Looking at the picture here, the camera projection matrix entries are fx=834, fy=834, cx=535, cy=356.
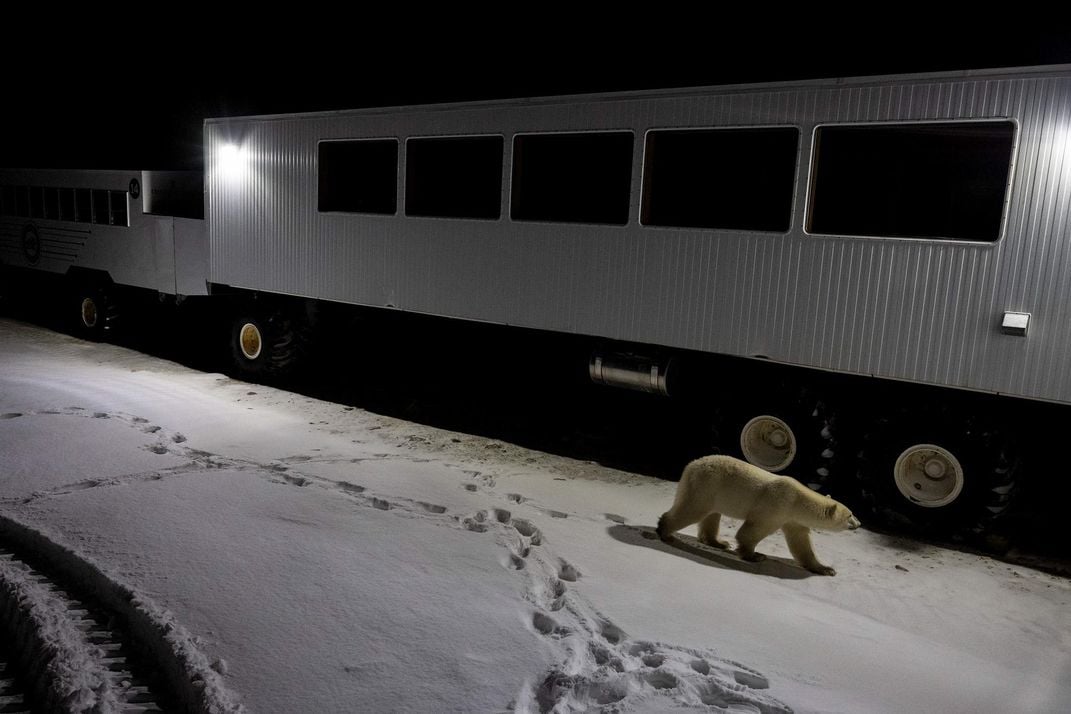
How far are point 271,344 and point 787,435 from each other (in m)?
7.90

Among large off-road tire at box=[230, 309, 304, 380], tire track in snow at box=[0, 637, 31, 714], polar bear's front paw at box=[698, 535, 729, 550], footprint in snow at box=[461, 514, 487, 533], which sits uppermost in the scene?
large off-road tire at box=[230, 309, 304, 380]

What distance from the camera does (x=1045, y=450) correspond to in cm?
1025

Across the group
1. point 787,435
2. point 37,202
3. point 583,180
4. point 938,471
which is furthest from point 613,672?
point 37,202

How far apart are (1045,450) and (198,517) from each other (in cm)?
967

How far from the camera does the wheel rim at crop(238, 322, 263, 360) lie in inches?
506

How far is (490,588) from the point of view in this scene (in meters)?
5.32

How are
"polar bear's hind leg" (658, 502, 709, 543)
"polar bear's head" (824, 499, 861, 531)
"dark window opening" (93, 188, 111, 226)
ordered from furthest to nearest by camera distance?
"dark window opening" (93, 188, 111, 226) < "polar bear's hind leg" (658, 502, 709, 543) < "polar bear's head" (824, 499, 861, 531)

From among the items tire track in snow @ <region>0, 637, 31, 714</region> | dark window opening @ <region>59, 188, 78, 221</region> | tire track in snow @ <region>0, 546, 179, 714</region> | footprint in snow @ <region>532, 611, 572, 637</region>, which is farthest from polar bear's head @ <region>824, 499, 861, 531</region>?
dark window opening @ <region>59, 188, 78, 221</region>

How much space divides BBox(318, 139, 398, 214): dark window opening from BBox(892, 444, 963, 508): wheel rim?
707cm

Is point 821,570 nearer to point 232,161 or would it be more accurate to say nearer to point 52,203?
point 232,161

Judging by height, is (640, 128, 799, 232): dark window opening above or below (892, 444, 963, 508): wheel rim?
above

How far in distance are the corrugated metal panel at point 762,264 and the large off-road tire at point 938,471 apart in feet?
1.53

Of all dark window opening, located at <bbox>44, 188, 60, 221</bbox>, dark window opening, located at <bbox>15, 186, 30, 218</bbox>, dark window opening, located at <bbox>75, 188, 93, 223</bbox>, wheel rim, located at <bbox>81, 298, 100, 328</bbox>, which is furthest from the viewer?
dark window opening, located at <bbox>15, 186, 30, 218</bbox>

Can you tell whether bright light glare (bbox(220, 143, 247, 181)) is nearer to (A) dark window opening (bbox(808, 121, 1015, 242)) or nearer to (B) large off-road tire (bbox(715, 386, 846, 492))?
(B) large off-road tire (bbox(715, 386, 846, 492))
